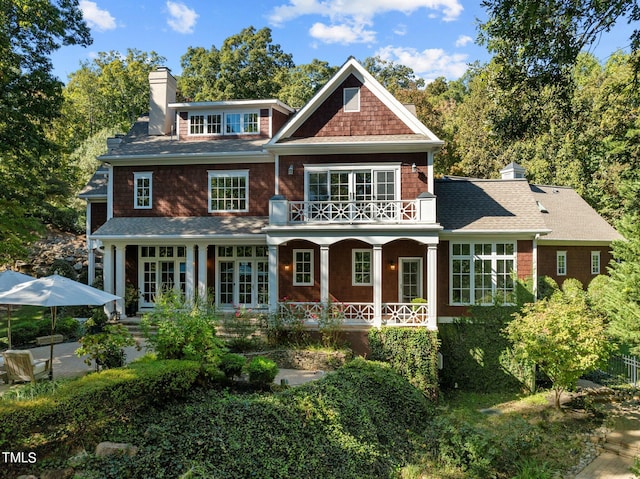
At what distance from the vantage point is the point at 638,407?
14.3 meters

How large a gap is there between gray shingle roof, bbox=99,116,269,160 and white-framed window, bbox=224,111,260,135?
1.68ft

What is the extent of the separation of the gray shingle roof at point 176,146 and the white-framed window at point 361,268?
5.69 m

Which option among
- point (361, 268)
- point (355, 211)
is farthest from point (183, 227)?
point (361, 268)

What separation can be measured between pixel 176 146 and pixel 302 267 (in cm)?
774

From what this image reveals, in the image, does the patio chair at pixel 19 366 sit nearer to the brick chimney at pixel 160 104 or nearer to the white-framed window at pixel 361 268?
the white-framed window at pixel 361 268

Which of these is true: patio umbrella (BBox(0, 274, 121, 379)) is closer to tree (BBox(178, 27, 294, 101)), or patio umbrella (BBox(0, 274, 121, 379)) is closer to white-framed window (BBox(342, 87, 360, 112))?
white-framed window (BBox(342, 87, 360, 112))

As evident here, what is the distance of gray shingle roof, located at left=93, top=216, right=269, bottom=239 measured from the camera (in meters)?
17.2

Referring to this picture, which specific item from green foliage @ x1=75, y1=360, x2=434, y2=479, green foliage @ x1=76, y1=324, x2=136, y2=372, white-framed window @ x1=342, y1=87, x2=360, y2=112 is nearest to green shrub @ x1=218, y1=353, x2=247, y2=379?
→ green foliage @ x1=75, y1=360, x2=434, y2=479

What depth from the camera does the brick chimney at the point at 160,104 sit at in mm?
20266

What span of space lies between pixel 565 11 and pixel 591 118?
2265cm

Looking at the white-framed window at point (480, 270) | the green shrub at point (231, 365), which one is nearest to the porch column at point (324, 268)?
the white-framed window at point (480, 270)

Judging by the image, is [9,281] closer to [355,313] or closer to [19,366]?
[19,366]

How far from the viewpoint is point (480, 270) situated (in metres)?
16.1

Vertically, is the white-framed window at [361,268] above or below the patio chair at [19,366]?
above
